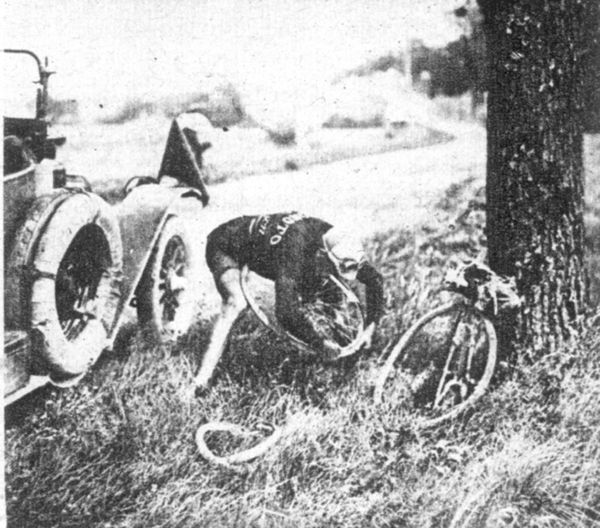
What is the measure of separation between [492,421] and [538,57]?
1.90 meters

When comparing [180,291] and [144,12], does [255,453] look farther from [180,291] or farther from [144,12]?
[144,12]

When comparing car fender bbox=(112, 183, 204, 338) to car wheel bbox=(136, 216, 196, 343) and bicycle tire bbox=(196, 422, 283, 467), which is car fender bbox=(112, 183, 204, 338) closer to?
car wheel bbox=(136, 216, 196, 343)

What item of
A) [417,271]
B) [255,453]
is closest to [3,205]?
[255,453]

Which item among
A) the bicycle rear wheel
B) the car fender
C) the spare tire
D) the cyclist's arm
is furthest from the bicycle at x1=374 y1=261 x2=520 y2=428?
the spare tire

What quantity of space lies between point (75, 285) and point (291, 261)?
117cm

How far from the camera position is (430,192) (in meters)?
4.11

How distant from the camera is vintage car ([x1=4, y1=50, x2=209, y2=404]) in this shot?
3.94m

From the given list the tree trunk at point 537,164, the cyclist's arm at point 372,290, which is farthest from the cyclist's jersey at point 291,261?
the tree trunk at point 537,164

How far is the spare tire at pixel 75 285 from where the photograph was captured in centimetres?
393

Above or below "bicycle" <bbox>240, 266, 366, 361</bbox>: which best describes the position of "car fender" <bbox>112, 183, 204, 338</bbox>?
above

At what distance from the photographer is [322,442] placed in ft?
13.2

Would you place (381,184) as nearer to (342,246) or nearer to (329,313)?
(342,246)

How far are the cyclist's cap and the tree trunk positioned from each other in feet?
2.32

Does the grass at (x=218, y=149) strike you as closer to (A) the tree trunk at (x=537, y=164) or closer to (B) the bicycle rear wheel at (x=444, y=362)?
(A) the tree trunk at (x=537, y=164)
